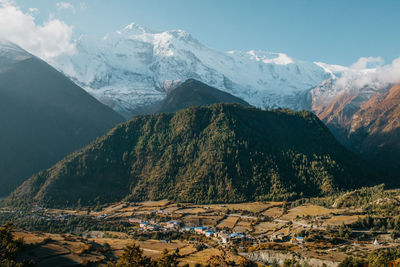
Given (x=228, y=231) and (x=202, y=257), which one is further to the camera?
(x=228, y=231)

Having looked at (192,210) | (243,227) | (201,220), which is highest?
(192,210)

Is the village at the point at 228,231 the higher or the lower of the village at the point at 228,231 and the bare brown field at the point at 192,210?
the lower

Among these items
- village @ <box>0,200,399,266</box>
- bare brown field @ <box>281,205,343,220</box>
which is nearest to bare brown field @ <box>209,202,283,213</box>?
village @ <box>0,200,399,266</box>


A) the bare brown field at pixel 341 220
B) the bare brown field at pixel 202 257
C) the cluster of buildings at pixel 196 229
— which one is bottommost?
the bare brown field at pixel 202 257

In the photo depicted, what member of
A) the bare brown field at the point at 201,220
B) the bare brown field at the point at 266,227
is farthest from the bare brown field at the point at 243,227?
the bare brown field at the point at 201,220

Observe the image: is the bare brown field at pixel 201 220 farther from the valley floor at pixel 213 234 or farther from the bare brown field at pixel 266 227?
the bare brown field at pixel 266 227

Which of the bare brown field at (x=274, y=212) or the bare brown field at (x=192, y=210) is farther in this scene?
the bare brown field at (x=192, y=210)

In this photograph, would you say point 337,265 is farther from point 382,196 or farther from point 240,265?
point 382,196

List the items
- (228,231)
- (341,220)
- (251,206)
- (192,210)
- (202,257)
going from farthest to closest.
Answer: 1. (251,206)
2. (192,210)
3. (228,231)
4. (341,220)
5. (202,257)

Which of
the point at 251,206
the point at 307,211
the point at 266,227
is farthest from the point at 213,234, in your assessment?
the point at 251,206

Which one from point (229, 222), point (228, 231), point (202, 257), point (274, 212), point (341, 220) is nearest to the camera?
point (202, 257)

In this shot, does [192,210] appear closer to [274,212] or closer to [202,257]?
[274,212]

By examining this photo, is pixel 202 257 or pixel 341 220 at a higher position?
pixel 341 220

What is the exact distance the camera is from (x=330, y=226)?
135 metres
